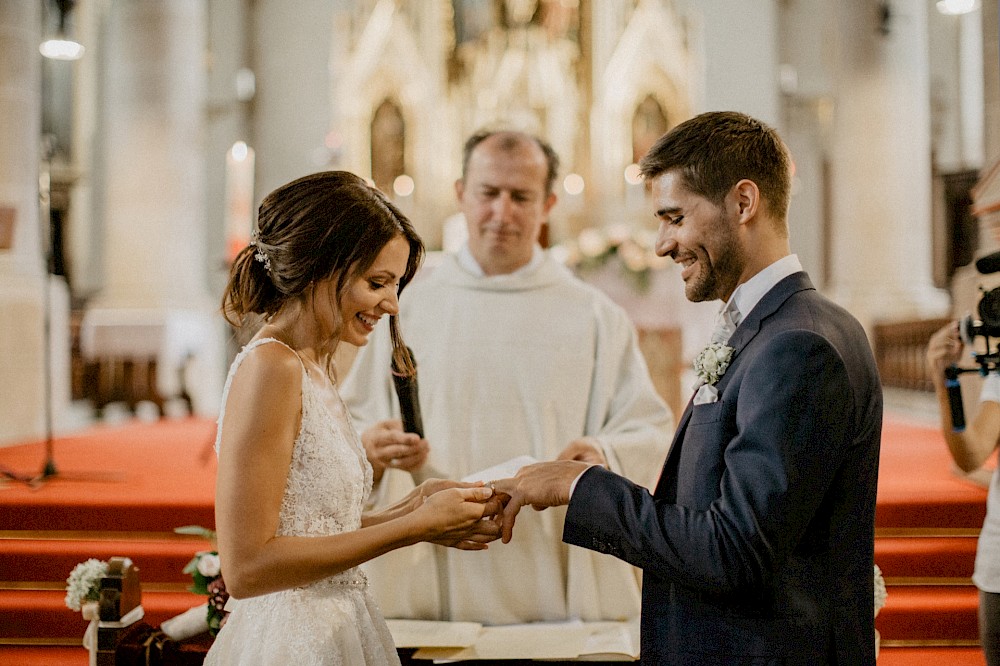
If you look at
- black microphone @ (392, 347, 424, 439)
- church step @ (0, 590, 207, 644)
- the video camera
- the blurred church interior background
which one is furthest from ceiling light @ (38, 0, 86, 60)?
the video camera

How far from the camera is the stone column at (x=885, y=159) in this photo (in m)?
8.73

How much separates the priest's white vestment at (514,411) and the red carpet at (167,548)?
1583 millimetres

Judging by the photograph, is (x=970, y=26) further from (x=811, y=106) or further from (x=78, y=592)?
(x=78, y=592)

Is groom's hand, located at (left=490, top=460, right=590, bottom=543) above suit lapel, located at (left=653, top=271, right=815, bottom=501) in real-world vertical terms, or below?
below

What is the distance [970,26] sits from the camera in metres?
13.2

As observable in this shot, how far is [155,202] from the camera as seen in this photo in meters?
9.21

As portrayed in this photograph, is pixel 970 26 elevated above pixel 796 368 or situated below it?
above

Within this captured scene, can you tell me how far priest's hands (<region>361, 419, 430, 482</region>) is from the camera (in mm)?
2396

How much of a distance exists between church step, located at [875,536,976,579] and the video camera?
1.76 metres

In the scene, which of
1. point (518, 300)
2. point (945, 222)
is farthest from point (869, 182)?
point (518, 300)

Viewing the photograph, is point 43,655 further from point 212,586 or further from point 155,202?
point 155,202

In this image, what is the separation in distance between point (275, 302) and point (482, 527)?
641mm

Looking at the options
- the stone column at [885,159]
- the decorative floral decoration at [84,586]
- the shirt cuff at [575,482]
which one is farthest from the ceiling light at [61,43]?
the stone column at [885,159]

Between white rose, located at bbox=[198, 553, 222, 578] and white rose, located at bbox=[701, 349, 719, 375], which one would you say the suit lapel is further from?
white rose, located at bbox=[198, 553, 222, 578]
